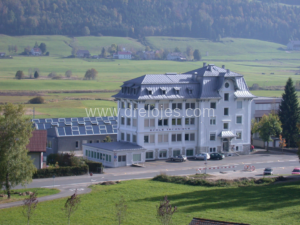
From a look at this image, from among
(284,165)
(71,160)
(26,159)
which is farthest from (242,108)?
(26,159)

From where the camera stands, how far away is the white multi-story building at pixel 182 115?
63.0 meters

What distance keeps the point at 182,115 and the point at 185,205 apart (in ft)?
99.9

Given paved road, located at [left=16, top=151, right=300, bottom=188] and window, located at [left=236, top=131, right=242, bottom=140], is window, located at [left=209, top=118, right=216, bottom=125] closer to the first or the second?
window, located at [left=236, top=131, right=242, bottom=140]

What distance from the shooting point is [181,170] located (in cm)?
5584

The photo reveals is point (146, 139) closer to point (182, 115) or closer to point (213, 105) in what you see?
point (182, 115)

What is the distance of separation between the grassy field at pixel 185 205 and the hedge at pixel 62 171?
24.6ft

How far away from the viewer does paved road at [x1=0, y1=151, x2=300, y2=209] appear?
4612cm

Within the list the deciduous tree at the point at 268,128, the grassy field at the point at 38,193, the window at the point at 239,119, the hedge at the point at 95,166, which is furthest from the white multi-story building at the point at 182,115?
the grassy field at the point at 38,193

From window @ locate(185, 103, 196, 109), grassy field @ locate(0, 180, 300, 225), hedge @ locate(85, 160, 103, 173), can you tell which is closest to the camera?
grassy field @ locate(0, 180, 300, 225)

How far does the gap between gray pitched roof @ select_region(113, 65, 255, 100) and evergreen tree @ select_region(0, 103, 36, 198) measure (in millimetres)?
24971

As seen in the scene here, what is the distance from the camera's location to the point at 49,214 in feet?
110

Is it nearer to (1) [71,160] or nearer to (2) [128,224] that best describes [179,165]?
(1) [71,160]

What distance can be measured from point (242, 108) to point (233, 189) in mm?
28342

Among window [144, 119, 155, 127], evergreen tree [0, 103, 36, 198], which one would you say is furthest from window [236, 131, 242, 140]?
evergreen tree [0, 103, 36, 198]
